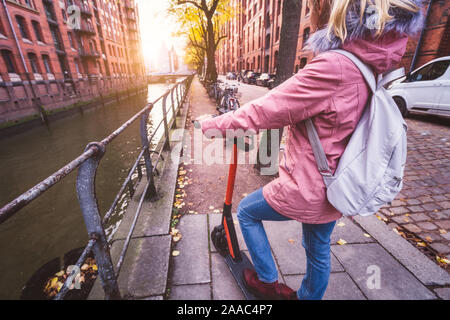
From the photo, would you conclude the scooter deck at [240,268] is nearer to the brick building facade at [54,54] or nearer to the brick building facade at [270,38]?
the brick building facade at [270,38]

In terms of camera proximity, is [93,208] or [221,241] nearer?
[93,208]

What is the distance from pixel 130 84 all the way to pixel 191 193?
148ft

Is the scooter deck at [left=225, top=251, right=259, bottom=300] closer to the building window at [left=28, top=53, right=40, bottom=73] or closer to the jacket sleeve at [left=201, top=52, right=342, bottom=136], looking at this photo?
the jacket sleeve at [left=201, top=52, right=342, bottom=136]

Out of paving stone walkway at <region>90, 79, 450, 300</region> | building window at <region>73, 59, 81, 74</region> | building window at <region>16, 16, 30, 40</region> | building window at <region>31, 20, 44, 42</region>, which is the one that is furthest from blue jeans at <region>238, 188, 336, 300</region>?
building window at <region>73, 59, 81, 74</region>

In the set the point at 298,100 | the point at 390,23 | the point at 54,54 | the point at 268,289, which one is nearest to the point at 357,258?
the point at 268,289

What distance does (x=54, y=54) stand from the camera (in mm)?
19922

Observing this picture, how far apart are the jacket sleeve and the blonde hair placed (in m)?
0.14

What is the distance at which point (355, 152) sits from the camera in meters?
1.19

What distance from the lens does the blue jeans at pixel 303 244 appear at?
59.1 inches

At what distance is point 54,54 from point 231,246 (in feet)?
85.8

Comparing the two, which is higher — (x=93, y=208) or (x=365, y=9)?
(x=365, y=9)

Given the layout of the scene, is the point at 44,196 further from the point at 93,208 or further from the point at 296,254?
the point at 296,254
